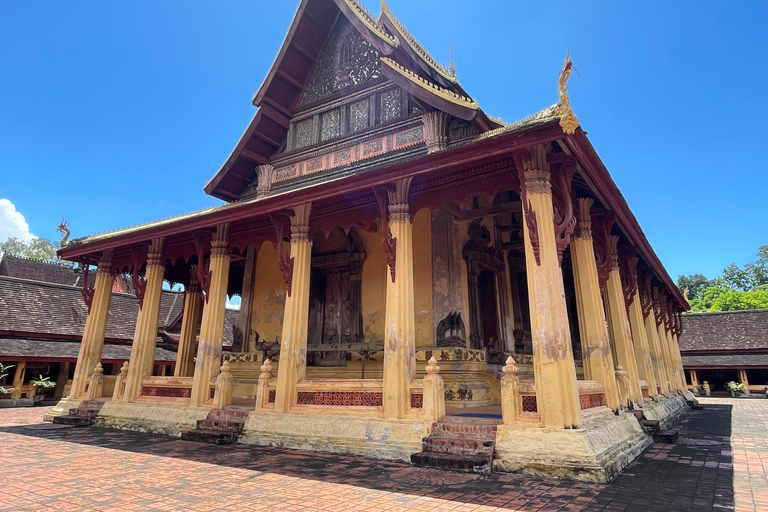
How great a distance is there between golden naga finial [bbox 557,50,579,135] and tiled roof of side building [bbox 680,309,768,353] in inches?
1151

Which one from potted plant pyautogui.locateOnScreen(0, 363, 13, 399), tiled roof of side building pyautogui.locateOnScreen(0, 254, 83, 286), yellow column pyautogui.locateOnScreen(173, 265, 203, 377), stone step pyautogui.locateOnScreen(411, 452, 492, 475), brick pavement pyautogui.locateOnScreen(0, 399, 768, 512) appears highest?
tiled roof of side building pyautogui.locateOnScreen(0, 254, 83, 286)

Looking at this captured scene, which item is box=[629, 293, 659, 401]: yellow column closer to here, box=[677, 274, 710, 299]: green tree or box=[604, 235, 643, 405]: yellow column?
box=[604, 235, 643, 405]: yellow column

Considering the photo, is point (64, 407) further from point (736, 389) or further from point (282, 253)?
point (736, 389)

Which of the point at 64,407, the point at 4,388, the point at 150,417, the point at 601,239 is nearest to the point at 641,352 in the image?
the point at 601,239

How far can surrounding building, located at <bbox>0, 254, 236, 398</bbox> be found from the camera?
17.8 m

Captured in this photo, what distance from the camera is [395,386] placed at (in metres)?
7.19

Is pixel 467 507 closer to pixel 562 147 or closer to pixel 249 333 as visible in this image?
pixel 562 147

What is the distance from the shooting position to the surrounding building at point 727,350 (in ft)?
87.9

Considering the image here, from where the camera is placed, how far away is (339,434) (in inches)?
293

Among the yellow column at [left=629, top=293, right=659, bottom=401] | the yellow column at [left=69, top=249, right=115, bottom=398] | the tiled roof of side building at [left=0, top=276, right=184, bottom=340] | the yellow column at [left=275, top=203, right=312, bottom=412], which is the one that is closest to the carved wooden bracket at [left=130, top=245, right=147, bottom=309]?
the yellow column at [left=69, top=249, right=115, bottom=398]

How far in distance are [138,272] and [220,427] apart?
552 cm

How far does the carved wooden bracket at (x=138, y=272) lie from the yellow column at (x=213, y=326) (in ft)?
8.10

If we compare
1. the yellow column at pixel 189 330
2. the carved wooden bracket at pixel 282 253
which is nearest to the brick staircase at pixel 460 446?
the carved wooden bracket at pixel 282 253

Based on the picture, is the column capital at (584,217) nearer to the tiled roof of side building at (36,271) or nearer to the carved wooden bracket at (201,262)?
the carved wooden bracket at (201,262)
